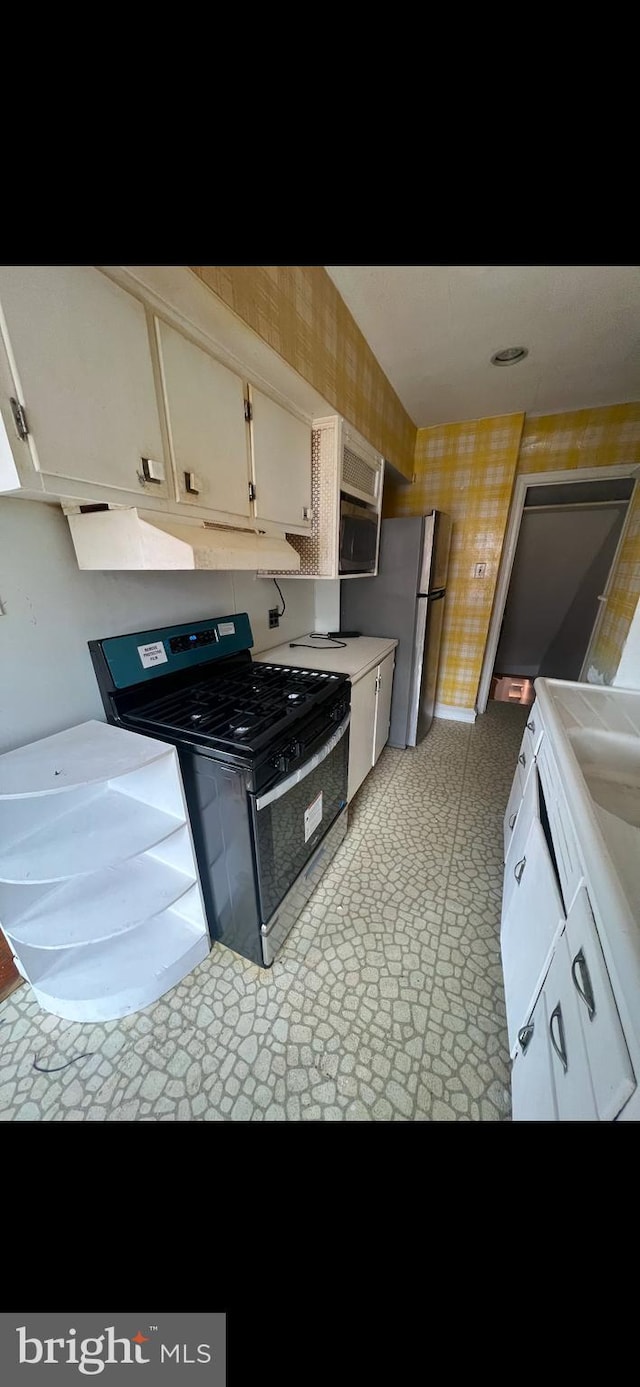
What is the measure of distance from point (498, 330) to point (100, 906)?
2777mm

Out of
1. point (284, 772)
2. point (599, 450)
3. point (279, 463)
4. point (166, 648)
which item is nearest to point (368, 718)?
point (284, 772)

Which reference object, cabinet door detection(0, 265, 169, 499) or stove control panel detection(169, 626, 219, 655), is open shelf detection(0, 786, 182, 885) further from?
cabinet door detection(0, 265, 169, 499)

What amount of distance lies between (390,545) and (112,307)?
70.8 inches

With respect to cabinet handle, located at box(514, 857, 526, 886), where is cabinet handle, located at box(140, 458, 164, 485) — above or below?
above

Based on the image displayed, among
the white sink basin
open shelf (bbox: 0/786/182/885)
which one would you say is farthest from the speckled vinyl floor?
the white sink basin

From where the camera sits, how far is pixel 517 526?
9.29ft

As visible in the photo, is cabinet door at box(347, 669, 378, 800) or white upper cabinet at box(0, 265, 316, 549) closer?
white upper cabinet at box(0, 265, 316, 549)

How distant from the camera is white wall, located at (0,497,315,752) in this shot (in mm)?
922

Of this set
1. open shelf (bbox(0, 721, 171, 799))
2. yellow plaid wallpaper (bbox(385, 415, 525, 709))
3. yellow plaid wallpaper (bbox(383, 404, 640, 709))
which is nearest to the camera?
open shelf (bbox(0, 721, 171, 799))

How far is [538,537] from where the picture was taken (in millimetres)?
3705

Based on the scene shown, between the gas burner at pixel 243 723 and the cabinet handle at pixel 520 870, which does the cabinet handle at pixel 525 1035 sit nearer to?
the cabinet handle at pixel 520 870

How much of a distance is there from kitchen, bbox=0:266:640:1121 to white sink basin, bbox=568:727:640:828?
2.08 ft

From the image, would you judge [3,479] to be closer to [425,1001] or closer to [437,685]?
[425,1001]
